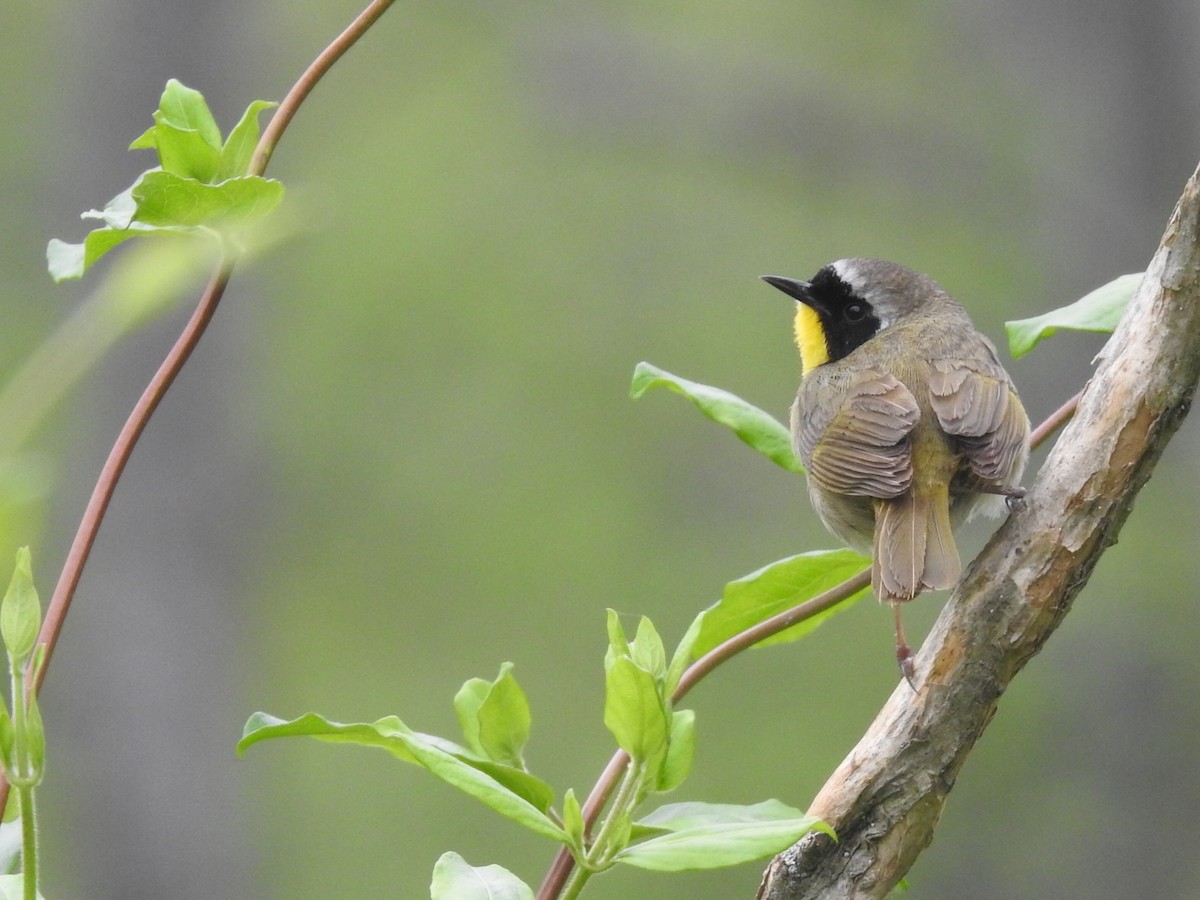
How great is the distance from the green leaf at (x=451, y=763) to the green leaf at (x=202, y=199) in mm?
499

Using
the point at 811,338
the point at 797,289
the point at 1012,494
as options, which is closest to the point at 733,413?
the point at 1012,494

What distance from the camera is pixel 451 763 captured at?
1296 mm

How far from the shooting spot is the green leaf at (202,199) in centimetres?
134

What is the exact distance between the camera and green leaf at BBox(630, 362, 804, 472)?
72.7 inches

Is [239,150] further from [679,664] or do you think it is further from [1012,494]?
[1012,494]

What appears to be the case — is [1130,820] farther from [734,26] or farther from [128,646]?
[734,26]

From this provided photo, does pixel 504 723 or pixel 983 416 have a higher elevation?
pixel 983 416

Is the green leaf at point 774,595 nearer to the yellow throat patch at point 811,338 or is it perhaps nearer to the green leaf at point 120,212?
the green leaf at point 120,212

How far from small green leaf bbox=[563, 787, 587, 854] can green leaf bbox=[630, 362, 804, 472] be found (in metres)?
0.68

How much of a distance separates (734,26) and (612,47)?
217 cm

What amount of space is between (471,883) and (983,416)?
1638 mm

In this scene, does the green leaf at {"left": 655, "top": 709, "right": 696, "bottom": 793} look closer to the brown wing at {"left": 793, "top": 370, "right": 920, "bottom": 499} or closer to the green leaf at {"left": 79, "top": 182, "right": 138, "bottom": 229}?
the green leaf at {"left": 79, "top": 182, "right": 138, "bottom": 229}

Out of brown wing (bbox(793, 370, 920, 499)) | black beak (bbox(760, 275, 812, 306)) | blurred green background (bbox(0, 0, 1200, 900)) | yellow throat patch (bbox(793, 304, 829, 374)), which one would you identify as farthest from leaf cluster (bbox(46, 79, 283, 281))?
blurred green background (bbox(0, 0, 1200, 900))

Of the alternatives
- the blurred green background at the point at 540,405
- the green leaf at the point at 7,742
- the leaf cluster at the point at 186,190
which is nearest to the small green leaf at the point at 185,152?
the leaf cluster at the point at 186,190
